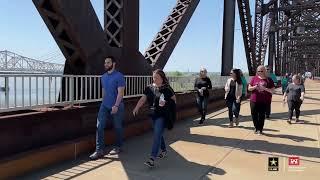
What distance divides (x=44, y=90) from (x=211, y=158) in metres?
3.03

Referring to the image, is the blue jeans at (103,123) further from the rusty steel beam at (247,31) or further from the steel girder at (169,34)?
the rusty steel beam at (247,31)

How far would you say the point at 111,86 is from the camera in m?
7.48

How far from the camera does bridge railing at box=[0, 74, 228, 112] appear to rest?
6.51 meters

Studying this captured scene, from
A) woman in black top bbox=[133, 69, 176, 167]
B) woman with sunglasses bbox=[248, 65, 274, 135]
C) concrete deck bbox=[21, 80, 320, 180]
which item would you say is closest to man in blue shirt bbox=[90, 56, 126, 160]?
concrete deck bbox=[21, 80, 320, 180]

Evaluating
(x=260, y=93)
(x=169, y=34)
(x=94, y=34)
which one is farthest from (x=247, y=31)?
(x=94, y=34)

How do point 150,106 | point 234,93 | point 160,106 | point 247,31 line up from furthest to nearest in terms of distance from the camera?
point 247,31
point 234,93
point 150,106
point 160,106

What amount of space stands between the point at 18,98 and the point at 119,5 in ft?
12.9

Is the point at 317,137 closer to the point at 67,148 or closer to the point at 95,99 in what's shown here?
the point at 95,99

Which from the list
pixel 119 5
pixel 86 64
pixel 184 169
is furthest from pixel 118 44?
pixel 184 169

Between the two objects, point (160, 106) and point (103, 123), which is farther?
point (103, 123)

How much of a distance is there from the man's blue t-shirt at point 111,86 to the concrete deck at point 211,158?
927mm

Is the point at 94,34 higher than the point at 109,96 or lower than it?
higher

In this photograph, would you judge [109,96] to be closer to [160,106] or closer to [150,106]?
[150,106]

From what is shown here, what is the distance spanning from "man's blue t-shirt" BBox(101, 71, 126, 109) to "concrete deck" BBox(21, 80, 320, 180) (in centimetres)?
93
